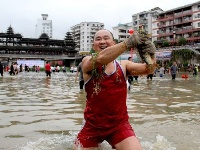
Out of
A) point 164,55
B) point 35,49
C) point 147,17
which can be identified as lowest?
point 164,55

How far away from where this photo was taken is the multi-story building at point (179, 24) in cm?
7081

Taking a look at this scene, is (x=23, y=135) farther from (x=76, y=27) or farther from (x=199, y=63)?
(x=76, y=27)

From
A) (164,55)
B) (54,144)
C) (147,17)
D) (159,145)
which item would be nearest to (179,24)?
(147,17)

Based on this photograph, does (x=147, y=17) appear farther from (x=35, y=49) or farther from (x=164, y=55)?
(x=164, y=55)

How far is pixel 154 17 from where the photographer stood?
3467 inches

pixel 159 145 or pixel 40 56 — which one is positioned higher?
pixel 40 56

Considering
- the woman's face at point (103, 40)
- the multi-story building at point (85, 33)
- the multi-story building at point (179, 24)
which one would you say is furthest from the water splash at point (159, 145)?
the multi-story building at point (85, 33)

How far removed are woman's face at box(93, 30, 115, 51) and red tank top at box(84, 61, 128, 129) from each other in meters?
0.26

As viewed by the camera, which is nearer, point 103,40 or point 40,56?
point 103,40

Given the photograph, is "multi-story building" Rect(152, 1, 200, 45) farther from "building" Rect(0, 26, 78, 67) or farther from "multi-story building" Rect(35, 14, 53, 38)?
"multi-story building" Rect(35, 14, 53, 38)

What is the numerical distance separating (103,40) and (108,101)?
620 mm

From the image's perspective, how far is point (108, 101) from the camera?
2844mm

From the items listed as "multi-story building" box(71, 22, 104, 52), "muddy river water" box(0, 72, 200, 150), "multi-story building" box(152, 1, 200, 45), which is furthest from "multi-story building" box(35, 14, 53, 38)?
"muddy river water" box(0, 72, 200, 150)

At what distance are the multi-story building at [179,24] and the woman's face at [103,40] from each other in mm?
70190
